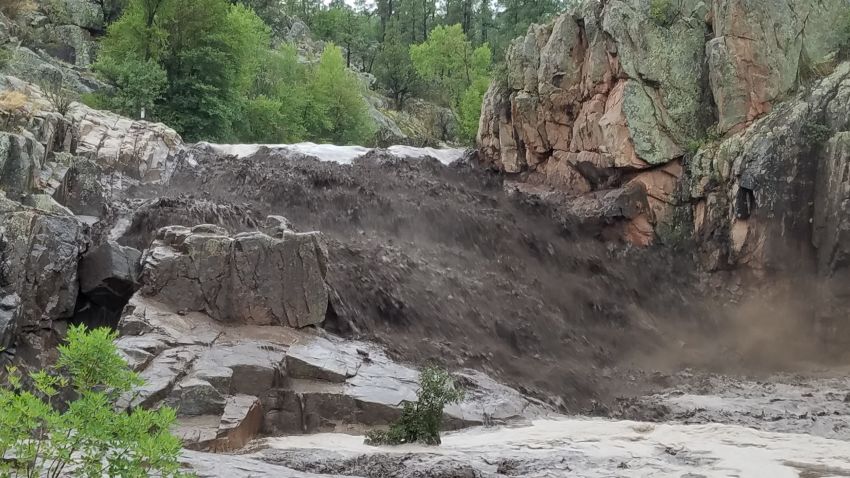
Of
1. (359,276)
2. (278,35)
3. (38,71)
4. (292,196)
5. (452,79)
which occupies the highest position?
(278,35)

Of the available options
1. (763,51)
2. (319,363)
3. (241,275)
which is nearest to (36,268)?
(241,275)

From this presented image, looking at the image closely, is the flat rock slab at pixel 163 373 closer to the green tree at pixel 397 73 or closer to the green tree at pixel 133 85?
the green tree at pixel 133 85

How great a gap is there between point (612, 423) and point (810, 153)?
1351 cm

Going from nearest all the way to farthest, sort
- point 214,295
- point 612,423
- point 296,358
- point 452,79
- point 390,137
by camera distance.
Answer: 1. point 612,423
2. point 296,358
3. point 214,295
4. point 390,137
5. point 452,79

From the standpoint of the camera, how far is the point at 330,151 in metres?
31.1

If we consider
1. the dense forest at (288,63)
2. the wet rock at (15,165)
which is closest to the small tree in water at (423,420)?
the wet rock at (15,165)

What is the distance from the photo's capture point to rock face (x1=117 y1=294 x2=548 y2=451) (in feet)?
31.8

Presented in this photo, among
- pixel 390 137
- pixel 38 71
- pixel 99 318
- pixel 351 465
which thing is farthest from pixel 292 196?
pixel 390 137

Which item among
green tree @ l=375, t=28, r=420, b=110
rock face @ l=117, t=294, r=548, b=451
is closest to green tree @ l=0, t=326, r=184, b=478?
rock face @ l=117, t=294, r=548, b=451

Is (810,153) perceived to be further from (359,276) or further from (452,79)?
(452,79)

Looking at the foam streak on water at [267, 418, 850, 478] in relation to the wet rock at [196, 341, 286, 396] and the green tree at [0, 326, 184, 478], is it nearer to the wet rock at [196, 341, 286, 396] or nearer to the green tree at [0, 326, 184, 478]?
the wet rock at [196, 341, 286, 396]

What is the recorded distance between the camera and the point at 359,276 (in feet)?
54.3

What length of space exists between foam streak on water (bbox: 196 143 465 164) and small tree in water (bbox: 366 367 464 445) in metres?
19.8

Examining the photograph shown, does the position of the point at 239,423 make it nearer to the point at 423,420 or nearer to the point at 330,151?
the point at 423,420
